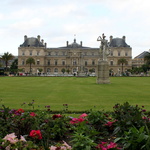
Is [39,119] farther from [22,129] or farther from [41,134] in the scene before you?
[41,134]

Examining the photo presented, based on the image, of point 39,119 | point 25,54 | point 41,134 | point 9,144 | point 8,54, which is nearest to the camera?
point 9,144

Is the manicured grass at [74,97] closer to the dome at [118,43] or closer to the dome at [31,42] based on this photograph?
the dome at [31,42]

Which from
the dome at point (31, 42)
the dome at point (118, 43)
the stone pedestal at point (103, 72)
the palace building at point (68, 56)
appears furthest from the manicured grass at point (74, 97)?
the dome at point (118, 43)

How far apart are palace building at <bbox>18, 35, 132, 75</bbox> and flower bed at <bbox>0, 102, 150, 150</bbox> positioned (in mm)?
92731

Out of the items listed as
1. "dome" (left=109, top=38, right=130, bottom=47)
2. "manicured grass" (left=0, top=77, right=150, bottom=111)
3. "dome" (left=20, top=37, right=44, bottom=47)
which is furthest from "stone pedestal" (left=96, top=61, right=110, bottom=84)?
"dome" (left=20, top=37, right=44, bottom=47)

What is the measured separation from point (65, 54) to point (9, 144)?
101524mm

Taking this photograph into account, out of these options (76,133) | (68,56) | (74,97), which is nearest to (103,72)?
(74,97)

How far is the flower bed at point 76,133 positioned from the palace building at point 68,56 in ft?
304

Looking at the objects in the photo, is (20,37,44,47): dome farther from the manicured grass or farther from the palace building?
the manicured grass

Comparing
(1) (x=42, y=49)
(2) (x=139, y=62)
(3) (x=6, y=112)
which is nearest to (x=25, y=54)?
(1) (x=42, y=49)

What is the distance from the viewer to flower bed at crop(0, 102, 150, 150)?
4336mm

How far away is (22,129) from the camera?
562cm

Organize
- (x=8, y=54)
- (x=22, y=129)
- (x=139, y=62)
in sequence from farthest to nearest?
(x=139, y=62) < (x=8, y=54) < (x=22, y=129)

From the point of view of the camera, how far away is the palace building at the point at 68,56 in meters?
101
